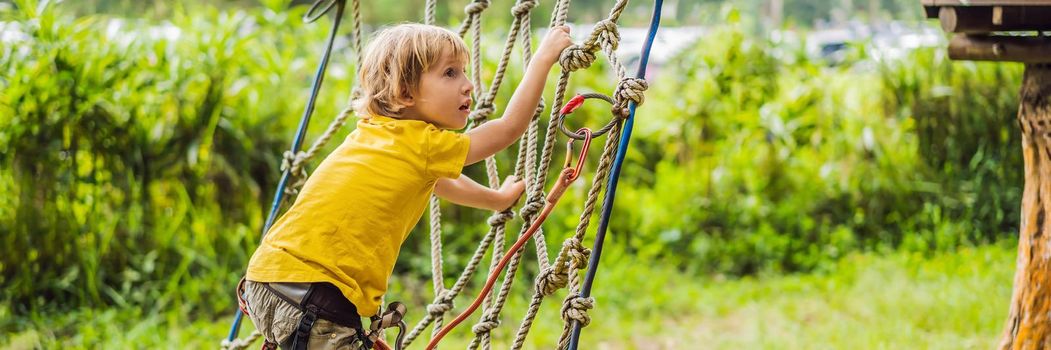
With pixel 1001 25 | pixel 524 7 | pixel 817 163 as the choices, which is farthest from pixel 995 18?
pixel 817 163

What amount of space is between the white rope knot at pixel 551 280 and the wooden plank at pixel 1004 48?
114 centimetres

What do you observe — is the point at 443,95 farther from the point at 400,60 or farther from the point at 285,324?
the point at 285,324

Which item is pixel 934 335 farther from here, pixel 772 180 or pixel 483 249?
pixel 483 249

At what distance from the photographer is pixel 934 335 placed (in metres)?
3.04

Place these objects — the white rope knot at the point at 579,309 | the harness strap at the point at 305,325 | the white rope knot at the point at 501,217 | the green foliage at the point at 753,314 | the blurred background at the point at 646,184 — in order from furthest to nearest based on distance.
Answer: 1. the blurred background at the point at 646,184
2. the green foliage at the point at 753,314
3. the white rope knot at the point at 501,217
4. the white rope knot at the point at 579,309
5. the harness strap at the point at 305,325

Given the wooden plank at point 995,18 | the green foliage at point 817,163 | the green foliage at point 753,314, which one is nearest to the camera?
the wooden plank at point 995,18

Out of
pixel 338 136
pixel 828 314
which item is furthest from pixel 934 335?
pixel 338 136

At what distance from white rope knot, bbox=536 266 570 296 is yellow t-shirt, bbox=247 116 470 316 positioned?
0.25 metres

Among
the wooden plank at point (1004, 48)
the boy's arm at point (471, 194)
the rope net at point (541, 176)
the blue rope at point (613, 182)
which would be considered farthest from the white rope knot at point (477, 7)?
the wooden plank at point (1004, 48)

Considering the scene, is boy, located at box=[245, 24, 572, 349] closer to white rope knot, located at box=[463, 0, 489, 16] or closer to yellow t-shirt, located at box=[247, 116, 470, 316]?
yellow t-shirt, located at box=[247, 116, 470, 316]

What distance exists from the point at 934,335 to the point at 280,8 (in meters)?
2.63

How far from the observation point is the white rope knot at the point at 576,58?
4.93ft

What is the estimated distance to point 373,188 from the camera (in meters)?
1.44

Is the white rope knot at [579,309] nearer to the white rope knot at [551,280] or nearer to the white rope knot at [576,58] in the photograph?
the white rope knot at [551,280]
